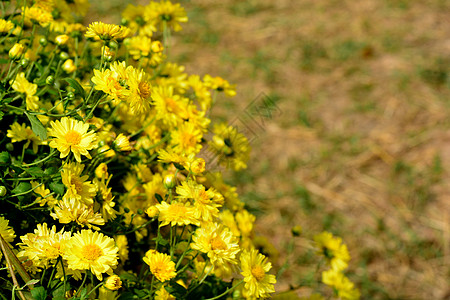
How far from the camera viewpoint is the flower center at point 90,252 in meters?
0.77

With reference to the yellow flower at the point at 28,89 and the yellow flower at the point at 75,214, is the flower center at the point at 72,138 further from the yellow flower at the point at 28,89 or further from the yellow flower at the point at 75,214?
the yellow flower at the point at 28,89

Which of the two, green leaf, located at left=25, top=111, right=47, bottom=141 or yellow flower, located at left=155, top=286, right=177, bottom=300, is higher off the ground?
green leaf, located at left=25, top=111, right=47, bottom=141

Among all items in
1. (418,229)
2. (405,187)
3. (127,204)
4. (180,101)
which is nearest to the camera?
(127,204)

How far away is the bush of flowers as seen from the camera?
0.81 m

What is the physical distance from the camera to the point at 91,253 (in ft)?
2.53

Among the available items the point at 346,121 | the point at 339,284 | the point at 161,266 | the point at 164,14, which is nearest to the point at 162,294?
the point at 161,266

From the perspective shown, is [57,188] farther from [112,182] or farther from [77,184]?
[112,182]

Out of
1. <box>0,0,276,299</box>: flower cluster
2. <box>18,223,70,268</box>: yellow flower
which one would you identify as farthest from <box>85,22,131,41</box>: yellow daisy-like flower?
<box>18,223,70,268</box>: yellow flower

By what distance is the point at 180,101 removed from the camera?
113 cm

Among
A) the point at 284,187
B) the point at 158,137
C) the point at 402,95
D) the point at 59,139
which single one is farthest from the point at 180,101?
the point at 402,95

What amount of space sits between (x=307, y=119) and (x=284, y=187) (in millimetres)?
495

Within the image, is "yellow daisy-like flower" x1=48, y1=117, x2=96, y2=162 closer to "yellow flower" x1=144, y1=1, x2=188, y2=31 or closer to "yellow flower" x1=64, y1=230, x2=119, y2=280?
"yellow flower" x1=64, y1=230, x2=119, y2=280

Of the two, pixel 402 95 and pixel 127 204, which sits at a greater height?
pixel 127 204

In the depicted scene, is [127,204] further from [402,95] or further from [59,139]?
[402,95]
